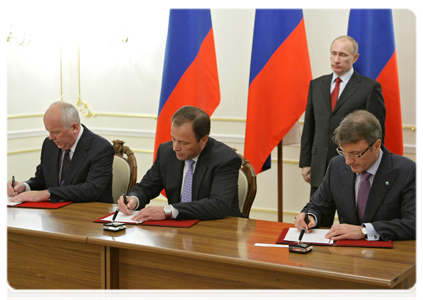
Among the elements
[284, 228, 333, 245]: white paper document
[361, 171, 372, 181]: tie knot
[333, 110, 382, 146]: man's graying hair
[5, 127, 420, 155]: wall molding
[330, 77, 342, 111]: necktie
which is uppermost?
[330, 77, 342, 111]: necktie

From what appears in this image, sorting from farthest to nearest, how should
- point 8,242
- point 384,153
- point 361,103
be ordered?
point 361,103 → point 8,242 → point 384,153

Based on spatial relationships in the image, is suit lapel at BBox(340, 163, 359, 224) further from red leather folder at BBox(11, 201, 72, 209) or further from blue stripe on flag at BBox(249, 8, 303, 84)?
blue stripe on flag at BBox(249, 8, 303, 84)

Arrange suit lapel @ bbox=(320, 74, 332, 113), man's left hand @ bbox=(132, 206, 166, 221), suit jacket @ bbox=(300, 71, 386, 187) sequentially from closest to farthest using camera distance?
man's left hand @ bbox=(132, 206, 166, 221) → suit jacket @ bbox=(300, 71, 386, 187) → suit lapel @ bbox=(320, 74, 332, 113)

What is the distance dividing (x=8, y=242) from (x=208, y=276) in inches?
46.6

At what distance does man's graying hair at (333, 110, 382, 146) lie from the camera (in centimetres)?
236

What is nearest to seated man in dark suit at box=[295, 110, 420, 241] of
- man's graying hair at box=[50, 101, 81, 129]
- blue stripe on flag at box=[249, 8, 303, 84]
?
man's graying hair at box=[50, 101, 81, 129]

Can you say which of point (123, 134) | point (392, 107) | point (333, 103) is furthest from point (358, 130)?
point (123, 134)

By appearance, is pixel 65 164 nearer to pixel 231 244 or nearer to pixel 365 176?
pixel 231 244

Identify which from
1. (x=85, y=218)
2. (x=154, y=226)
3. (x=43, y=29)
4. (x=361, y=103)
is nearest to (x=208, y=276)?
(x=154, y=226)

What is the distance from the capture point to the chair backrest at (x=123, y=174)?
11.8ft

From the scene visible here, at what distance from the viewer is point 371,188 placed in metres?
2.45

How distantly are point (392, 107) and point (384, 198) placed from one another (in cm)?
170

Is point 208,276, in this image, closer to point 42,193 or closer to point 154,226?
point 154,226

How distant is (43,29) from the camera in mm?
6043
